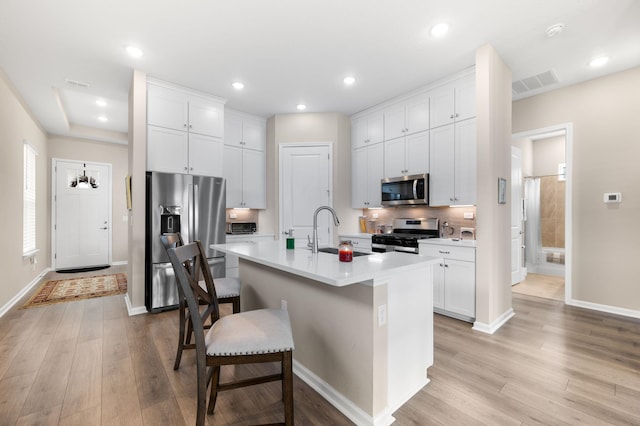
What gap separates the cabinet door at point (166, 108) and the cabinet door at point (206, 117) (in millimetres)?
90

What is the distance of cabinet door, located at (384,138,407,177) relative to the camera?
161 inches

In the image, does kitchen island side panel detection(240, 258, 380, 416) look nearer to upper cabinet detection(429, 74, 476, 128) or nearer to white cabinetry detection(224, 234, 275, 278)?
white cabinetry detection(224, 234, 275, 278)

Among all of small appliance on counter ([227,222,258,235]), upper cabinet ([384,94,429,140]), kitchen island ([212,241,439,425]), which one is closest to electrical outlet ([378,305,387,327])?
kitchen island ([212,241,439,425])

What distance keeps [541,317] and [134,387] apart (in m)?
4.04

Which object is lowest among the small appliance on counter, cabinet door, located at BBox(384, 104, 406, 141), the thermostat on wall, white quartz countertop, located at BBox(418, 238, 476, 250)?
white quartz countertop, located at BBox(418, 238, 476, 250)

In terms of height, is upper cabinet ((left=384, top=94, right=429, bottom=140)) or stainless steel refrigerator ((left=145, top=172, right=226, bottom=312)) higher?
upper cabinet ((left=384, top=94, right=429, bottom=140))

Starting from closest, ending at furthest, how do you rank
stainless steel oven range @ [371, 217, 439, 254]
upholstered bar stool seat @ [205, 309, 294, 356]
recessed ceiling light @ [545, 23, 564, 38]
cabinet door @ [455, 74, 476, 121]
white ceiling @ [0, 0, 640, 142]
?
upholstered bar stool seat @ [205, 309, 294, 356] → white ceiling @ [0, 0, 640, 142] → recessed ceiling light @ [545, 23, 564, 38] → cabinet door @ [455, 74, 476, 121] → stainless steel oven range @ [371, 217, 439, 254]

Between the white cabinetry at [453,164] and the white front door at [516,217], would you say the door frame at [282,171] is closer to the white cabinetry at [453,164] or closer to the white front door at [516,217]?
the white cabinetry at [453,164]

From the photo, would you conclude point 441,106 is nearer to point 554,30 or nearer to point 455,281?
point 554,30

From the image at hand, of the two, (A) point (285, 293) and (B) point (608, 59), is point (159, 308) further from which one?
(B) point (608, 59)

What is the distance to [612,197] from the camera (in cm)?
344

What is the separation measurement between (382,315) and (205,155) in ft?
11.0

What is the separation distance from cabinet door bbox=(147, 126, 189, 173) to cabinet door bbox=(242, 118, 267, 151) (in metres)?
1.17

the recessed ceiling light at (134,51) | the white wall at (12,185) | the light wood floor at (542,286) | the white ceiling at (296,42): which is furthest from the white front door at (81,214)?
the light wood floor at (542,286)
